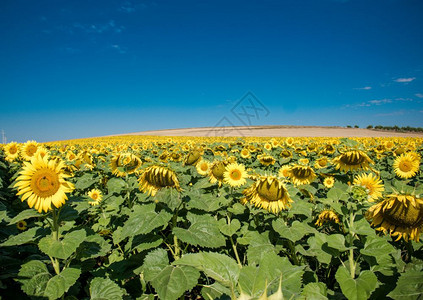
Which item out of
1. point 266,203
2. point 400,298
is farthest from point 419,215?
point 266,203

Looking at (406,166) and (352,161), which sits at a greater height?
(352,161)

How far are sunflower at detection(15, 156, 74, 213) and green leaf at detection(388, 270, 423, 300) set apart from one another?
8.81 ft

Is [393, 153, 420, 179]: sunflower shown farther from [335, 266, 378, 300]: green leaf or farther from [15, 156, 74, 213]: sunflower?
[15, 156, 74, 213]: sunflower

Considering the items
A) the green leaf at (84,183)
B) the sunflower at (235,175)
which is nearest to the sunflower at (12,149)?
the green leaf at (84,183)

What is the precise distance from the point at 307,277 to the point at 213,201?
4.87 ft

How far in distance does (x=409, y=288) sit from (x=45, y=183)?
3.00 meters

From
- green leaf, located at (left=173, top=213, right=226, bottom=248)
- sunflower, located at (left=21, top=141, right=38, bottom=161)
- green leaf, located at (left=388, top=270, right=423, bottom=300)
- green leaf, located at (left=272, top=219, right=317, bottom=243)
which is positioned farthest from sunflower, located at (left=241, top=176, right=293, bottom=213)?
sunflower, located at (left=21, top=141, right=38, bottom=161)

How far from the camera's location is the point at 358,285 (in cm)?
170

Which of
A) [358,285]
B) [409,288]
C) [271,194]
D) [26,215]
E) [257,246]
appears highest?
[26,215]

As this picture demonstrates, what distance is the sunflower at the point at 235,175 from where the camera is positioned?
3.82 m

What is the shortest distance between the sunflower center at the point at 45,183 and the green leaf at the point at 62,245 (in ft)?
1.35

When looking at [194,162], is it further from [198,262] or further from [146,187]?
[198,262]

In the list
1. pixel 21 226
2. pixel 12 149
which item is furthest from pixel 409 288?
pixel 12 149

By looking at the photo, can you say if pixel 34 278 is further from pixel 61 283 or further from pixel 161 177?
pixel 161 177
